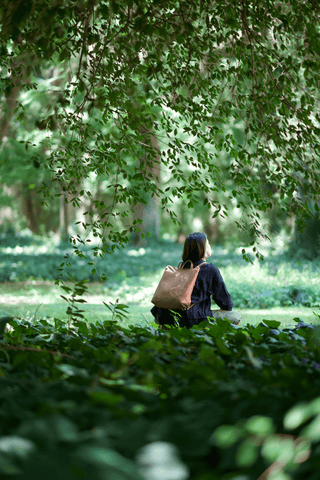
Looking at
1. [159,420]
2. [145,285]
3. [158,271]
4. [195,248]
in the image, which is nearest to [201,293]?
[195,248]

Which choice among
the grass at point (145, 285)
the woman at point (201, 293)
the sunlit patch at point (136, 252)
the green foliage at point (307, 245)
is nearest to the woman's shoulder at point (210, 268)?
the woman at point (201, 293)

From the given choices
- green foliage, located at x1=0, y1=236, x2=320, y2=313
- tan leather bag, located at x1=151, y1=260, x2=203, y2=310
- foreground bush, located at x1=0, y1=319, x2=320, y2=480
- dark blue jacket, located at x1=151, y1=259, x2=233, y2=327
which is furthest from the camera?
Answer: green foliage, located at x1=0, y1=236, x2=320, y2=313

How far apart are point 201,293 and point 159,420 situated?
3.67 meters

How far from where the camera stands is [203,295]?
5.00 meters

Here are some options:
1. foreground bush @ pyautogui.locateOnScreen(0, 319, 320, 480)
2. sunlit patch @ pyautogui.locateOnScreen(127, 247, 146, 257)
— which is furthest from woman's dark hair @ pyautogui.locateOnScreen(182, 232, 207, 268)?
sunlit patch @ pyautogui.locateOnScreen(127, 247, 146, 257)

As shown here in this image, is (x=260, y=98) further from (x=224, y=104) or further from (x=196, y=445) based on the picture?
(x=196, y=445)

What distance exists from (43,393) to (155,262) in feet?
48.4

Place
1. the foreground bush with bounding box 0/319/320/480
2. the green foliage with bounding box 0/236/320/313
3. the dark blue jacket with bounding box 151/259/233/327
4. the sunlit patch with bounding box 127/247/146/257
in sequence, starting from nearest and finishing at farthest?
the foreground bush with bounding box 0/319/320/480, the dark blue jacket with bounding box 151/259/233/327, the green foliage with bounding box 0/236/320/313, the sunlit patch with bounding box 127/247/146/257

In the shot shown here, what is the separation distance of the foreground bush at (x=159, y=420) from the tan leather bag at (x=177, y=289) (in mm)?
2388

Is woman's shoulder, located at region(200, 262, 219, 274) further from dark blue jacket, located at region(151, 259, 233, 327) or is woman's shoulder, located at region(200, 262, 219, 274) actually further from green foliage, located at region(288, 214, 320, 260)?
green foliage, located at region(288, 214, 320, 260)

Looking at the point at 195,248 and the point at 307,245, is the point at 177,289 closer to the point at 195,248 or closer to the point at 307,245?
the point at 195,248

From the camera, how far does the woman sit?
4965 mm

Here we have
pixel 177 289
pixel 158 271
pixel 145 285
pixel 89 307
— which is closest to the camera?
pixel 177 289

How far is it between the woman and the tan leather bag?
6.3 inches
